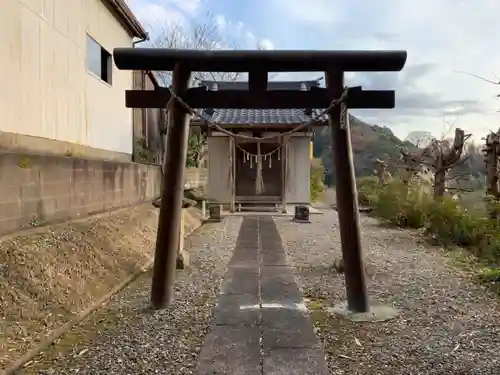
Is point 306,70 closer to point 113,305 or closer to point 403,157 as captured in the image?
point 113,305

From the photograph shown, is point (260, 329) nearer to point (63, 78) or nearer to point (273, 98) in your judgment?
point (273, 98)

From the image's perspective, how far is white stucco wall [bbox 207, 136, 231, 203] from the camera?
12.5m

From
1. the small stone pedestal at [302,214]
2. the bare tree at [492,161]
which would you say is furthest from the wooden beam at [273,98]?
the small stone pedestal at [302,214]

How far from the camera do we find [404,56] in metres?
3.75

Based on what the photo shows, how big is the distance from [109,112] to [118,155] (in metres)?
0.96

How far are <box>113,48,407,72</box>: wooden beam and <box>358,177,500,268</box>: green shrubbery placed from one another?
2.92 metres

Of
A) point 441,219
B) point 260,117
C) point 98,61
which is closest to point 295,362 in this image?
point 441,219

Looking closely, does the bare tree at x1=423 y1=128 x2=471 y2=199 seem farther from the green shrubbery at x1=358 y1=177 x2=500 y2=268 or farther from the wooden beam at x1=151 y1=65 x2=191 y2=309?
the wooden beam at x1=151 y1=65 x2=191 y2=309

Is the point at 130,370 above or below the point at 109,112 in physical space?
below

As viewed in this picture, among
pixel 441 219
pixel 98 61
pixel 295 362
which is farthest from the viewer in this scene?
pixel 98 61

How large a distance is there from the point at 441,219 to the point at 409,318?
4.46m

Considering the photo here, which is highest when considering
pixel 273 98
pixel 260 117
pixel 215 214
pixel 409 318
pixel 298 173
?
pixel 260 117

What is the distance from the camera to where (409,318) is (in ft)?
11.9

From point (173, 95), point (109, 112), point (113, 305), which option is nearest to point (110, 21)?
point (109, 112)
